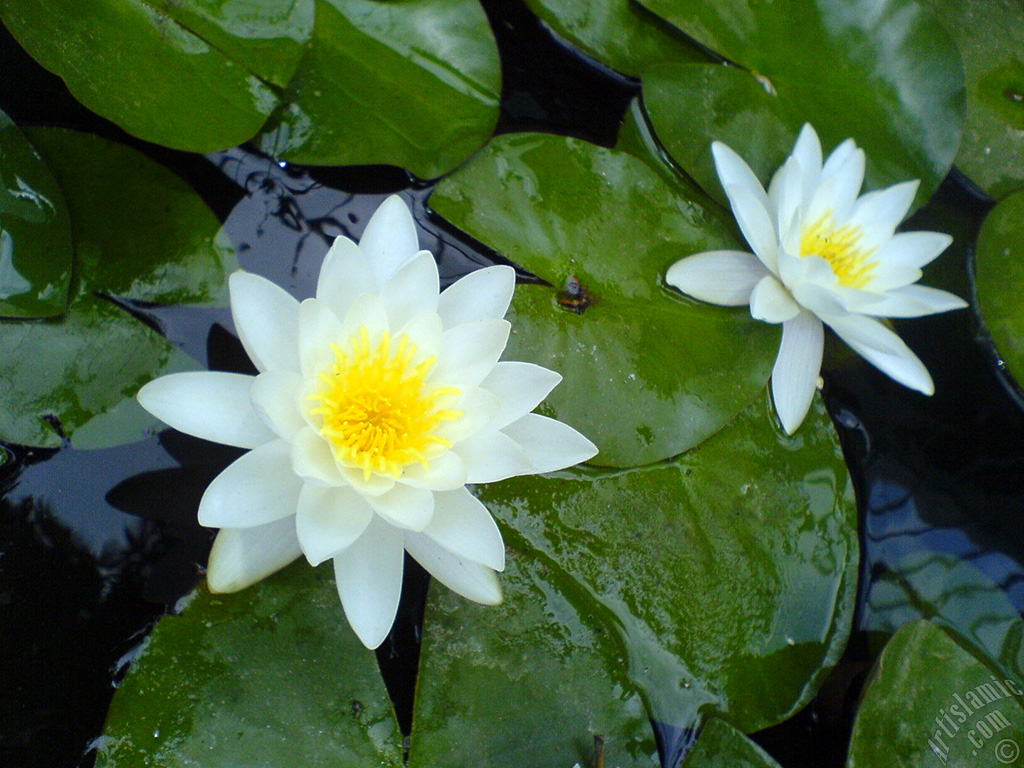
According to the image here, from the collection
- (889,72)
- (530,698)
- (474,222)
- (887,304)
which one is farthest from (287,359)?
(889,72)

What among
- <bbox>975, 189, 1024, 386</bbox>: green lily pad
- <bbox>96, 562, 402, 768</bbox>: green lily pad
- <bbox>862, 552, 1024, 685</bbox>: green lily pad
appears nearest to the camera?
<bbox>96, 562, 402, 768</bbox>: green lily pad

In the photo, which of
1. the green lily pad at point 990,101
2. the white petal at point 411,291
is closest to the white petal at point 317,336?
the white petal at point 411,291

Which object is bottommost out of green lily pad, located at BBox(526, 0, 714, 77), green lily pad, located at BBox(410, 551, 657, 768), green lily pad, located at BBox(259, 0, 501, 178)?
green lily pad, located at BBox(410, 551, 657, 768)

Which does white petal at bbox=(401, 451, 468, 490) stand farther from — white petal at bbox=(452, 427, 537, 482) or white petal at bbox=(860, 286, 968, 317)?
white petal at bbox=(860, 286, 968, 317)

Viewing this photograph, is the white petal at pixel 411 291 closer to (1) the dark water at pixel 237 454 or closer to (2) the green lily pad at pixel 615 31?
(1) the dark water at pixel 237 454

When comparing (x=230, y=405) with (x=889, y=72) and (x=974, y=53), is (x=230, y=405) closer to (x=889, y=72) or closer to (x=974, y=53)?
(x=889, y=72)

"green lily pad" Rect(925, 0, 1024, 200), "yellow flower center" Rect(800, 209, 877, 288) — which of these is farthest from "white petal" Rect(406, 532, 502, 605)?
"green lily pad" Rect(925, 0, 1024, 200)

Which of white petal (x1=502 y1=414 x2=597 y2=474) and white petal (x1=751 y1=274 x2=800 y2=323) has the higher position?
white petal (x1=751 y1=274 x2=800 y2=323)

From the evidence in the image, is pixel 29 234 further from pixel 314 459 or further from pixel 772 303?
pixel 772 303

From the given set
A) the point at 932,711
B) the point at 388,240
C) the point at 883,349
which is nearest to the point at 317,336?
the point at 388,240
